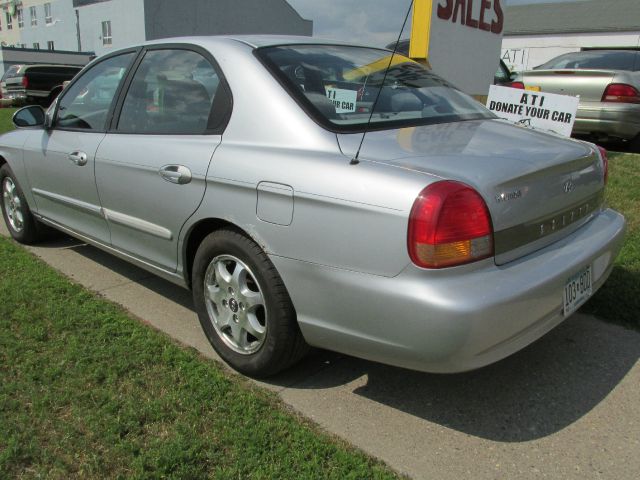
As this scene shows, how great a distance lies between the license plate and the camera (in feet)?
7.78

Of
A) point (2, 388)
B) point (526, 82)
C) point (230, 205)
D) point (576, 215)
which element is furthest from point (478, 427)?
point (526, 82)

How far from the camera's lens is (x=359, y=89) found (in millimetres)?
2836

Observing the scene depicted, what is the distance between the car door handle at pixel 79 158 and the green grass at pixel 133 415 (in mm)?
971

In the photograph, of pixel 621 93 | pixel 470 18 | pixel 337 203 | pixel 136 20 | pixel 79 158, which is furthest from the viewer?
pixel 136 20

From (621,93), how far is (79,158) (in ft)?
20.2

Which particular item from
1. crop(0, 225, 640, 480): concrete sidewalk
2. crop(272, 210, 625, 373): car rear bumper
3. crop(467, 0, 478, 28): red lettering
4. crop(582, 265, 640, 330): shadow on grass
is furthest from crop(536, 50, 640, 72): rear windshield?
crop(272, 210, 625, 373): car rear bumper

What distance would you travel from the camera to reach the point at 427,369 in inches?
84.3

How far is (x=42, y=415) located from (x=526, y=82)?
22.9 feet

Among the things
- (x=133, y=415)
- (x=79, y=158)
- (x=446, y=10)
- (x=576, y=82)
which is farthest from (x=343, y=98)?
(x=576, y=82)

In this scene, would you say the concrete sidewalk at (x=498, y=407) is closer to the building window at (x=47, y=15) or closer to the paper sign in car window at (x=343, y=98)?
the paper sign in car window at (x=343, y=98)

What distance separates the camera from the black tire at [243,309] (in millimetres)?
2465

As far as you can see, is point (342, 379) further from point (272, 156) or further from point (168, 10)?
point (168, 10)

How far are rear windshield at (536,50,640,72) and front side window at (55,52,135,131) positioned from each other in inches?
251

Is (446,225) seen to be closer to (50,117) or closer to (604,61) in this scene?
(50,117)
